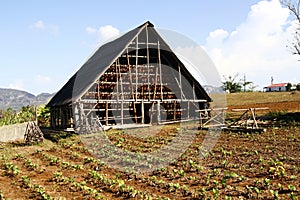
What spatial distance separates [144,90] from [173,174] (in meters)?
17.7

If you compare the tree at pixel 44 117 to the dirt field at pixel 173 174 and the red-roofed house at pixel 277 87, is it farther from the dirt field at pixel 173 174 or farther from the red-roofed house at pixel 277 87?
the red-roofed house at pixel 277 87

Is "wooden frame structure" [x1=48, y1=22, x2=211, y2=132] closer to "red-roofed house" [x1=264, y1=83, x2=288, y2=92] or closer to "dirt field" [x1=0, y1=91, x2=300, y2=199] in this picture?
"dirt field" [x1=0, y1=91, x2=300, y2=199]

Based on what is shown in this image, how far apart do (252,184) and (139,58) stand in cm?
1994

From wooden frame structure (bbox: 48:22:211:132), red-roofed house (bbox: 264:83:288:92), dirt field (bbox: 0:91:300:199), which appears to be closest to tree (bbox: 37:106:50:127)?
wooden frame structure (bbox: 48:22:211:132)

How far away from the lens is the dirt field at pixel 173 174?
8953 millimetres

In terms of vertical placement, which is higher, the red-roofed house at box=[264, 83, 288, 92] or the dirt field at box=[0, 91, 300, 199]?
the red-roofed house at box=[264, 83, 288, 92]

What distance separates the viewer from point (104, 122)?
2758 cm

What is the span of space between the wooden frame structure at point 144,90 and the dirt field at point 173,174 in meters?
9.19

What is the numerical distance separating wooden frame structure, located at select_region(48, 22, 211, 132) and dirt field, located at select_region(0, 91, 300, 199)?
9.19 metres

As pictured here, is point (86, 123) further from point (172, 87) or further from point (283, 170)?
point (283, 170)

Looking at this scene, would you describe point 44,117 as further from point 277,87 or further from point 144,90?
point 277,87

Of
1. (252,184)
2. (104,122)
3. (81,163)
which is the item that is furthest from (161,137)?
(252,184)

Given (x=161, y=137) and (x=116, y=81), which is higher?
(x=116, y=81)

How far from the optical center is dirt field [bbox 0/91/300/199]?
895 centimetres
